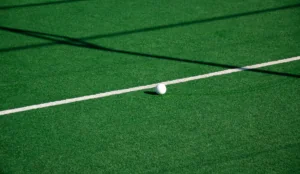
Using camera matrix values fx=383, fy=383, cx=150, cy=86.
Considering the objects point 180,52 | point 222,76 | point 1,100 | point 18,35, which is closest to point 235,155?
point 222,76

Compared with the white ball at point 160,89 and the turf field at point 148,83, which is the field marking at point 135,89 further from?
the white ball at point 160,89

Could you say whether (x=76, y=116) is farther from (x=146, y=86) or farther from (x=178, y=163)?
(x=178, y=163)

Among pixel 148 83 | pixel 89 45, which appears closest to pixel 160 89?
pixel 148 83

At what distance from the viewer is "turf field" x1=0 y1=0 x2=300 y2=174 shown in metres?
4.72

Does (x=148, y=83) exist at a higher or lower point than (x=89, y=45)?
lower

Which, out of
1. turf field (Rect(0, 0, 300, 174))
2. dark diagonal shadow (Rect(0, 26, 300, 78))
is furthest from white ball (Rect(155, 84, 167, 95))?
dark diagonal shadow (Rect(0, 26, 300, 78))

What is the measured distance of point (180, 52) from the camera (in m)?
7.07

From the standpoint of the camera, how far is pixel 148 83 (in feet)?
20.3

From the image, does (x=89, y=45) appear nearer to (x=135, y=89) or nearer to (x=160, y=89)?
(x=135, y=89)

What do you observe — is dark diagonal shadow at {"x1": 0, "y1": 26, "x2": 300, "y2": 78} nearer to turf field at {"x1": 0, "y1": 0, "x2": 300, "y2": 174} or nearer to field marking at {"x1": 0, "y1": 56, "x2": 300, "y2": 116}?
turf field at {"x1": 0, "y1": 0, "x2": 300, "y2": 174}

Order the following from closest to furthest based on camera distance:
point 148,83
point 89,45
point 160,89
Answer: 1. point 160,89
2. point 148,83
3. point 89,45

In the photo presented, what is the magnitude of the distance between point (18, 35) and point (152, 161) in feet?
Result: 14.9

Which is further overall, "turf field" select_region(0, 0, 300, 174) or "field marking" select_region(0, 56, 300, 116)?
"field marking" select_region(0, 56, 300, 116)

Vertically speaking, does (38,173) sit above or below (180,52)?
below
